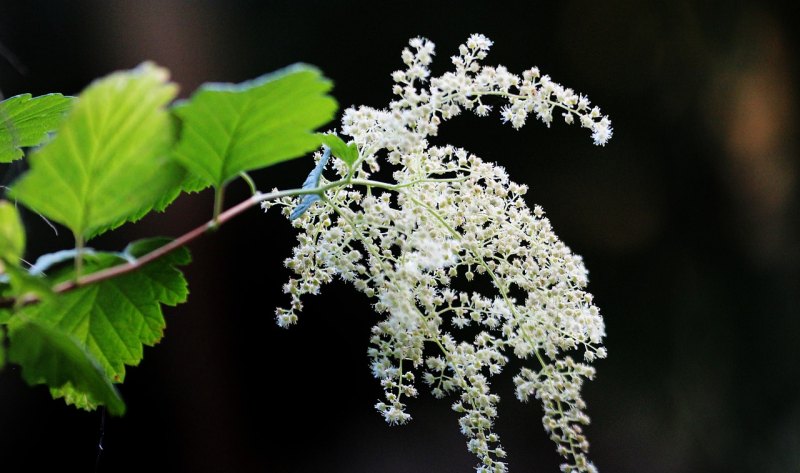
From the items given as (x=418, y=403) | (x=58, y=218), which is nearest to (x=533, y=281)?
(x=58, y=218)

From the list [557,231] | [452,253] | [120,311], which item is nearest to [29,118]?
[120,311]

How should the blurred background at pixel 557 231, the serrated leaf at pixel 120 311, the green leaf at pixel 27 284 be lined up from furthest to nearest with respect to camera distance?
1. the blurred background at pixel 557 231
2. the serrated leaf at pixel 120 311
3. the green leaf at pixel 27 284

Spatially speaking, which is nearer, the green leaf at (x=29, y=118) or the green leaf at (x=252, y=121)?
the green leaf at (x=252, y=121)

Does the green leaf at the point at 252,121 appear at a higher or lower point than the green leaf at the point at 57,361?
higher

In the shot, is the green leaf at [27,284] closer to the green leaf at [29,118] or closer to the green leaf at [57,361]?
the green leaf at [57,361]

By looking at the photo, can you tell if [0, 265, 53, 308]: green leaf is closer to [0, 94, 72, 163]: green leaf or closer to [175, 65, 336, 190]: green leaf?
[175, 65, 336, 190]: green leaf

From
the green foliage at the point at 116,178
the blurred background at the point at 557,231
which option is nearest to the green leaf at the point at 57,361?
the green foliage at the point at 116,178

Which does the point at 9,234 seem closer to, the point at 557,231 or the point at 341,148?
the point at 341,148
